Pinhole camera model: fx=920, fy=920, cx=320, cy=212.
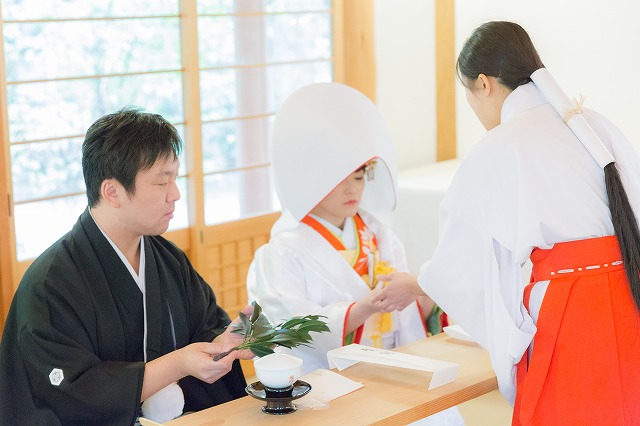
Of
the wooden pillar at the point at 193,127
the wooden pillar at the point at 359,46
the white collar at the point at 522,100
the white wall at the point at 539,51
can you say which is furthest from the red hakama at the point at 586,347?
the wooden pillar at the point at 359,46

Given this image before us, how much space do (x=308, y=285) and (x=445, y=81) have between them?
2582mm

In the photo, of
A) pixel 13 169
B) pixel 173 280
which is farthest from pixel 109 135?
pixel 13 169

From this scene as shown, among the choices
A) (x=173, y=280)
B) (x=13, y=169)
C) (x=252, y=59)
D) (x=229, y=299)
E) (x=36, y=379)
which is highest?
(x=252, y=59)

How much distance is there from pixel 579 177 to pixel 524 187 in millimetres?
141

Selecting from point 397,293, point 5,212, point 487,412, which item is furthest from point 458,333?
point 5,212

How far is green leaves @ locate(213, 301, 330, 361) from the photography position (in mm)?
2379

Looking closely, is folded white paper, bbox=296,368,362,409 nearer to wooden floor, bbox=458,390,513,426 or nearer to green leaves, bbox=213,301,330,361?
green leaves, bbox=213,301,330,361

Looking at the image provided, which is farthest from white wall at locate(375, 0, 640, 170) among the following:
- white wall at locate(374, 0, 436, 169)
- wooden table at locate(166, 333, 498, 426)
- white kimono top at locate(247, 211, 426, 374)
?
wooden table at locate(166, 333, 498, 426)

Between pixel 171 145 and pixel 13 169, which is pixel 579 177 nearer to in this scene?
pixel 171 145

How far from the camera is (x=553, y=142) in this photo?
2295mm

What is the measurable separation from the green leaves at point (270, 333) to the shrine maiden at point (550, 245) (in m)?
0.42

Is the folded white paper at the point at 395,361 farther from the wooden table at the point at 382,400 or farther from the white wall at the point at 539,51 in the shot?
the white wall at the point at 539,51

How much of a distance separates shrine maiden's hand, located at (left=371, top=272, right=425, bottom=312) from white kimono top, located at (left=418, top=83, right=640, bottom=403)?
1.18ft

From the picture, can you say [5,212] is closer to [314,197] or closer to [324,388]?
[314,197]
